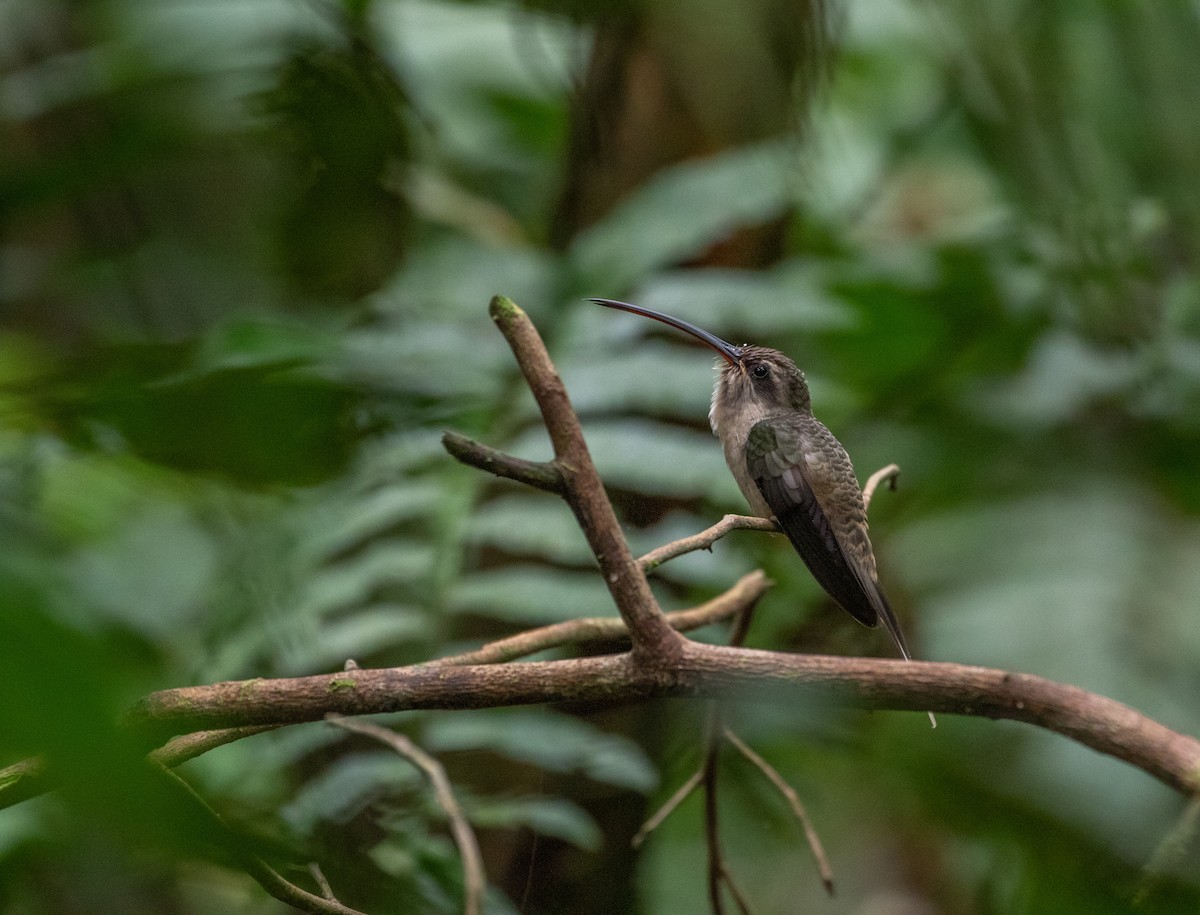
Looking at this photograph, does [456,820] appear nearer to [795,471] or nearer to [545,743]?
[795,471]

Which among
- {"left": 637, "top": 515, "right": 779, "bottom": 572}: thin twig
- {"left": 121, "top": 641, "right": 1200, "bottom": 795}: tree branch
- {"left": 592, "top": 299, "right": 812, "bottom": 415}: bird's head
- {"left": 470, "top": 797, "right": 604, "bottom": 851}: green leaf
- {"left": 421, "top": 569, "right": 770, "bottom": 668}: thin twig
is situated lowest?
{"left": 470, "top": 797, "right": 604, "bottom": 851}: green leaf

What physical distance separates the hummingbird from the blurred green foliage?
0.31 m

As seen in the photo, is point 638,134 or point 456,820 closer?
point 456,820

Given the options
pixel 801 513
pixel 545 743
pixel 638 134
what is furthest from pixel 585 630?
pixel 638 134

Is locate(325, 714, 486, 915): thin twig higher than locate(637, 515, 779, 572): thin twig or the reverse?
the reverse

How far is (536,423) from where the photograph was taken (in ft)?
9.17

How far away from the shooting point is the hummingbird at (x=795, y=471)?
1538 mm

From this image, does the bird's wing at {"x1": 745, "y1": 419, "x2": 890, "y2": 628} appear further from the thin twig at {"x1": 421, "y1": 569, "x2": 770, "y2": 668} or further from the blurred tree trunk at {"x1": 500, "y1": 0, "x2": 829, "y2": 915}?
the blurred tree trunk at {"x1": 500, "y1": 0, "x2": 829, "y2": 915}

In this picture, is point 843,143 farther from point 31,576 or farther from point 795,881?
point 31,576

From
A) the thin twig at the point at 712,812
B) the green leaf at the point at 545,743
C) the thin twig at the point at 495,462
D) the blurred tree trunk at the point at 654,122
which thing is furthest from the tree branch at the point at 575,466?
the green leaf at the point at 545,743

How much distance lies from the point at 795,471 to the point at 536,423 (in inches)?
45.9

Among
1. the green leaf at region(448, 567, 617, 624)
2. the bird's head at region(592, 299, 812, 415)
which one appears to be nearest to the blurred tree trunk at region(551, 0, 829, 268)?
the bird's head at region(592, 299, 812, 415)

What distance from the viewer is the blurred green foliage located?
1.14m

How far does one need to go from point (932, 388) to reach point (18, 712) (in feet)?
11.0
